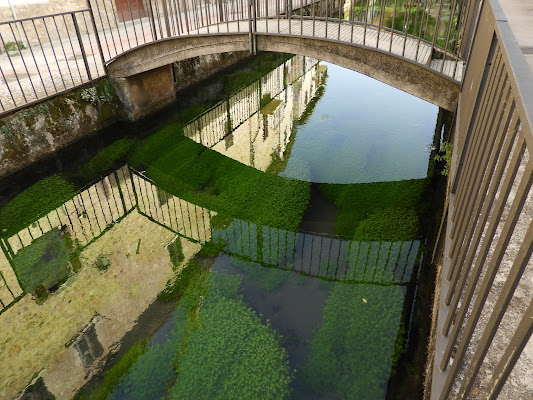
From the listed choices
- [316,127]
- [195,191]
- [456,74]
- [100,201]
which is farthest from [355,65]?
[100,201]

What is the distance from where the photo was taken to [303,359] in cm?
328

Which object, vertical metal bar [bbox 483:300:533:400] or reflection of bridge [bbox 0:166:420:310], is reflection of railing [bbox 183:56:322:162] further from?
vertical metal bar [bbox 483:300:533:400]

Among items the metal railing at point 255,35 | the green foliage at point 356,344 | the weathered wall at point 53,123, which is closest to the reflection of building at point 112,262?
the green foliage at point 356,344

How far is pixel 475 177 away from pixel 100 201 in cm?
475

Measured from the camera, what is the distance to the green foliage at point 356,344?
10.1ft

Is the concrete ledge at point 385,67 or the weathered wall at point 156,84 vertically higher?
the concrete ledge at point 385,67

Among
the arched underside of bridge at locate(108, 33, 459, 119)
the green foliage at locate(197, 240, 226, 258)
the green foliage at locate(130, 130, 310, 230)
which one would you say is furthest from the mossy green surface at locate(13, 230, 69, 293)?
the arched underside of bridge at locate(108, 33, 459, 119)

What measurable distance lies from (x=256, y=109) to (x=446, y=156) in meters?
4.13

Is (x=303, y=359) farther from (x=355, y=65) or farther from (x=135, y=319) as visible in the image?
(x=355, y=65)

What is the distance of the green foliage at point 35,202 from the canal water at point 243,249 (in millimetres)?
24

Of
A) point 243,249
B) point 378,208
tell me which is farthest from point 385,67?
point 243,249

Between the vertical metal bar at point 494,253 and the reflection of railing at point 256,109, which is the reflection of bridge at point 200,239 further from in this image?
the vertical metal bar at point 494,253

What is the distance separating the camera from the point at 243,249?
14.9ft

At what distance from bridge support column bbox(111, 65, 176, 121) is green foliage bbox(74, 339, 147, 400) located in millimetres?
4987
